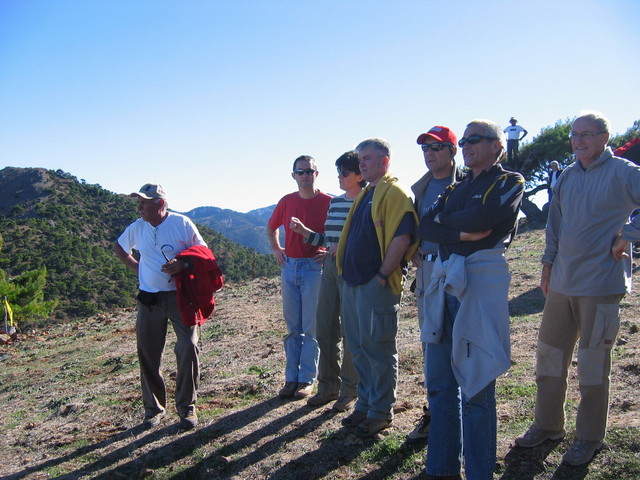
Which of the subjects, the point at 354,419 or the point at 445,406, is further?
the point at 354,419

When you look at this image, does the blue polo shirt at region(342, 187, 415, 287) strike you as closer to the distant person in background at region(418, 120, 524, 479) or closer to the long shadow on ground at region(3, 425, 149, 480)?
the distant person in background at region(418, 120, 524, 479)

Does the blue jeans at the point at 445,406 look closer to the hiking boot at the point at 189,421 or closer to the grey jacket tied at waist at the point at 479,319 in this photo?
the grey jacket tied at waist at the point at 479,319

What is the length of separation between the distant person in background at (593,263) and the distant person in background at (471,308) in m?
0.52

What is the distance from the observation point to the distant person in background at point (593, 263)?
117 inches

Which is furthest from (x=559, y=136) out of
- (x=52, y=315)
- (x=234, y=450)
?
(x=234, y=450)

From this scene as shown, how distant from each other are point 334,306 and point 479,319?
6.12ft

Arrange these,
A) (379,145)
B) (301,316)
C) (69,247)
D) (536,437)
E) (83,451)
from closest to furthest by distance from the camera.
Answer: (536,437), (379,145), (83,451), (301,316), (69,247)

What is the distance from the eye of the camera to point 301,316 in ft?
15.7

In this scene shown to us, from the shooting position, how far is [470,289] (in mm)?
2705

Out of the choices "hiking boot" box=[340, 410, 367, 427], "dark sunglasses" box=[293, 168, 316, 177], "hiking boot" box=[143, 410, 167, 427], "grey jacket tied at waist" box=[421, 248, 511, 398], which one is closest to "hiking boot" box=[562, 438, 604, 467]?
"grey jacket tied at waist" box=[421, 248, 511, 398]

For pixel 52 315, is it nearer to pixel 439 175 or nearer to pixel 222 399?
pixel 222 399

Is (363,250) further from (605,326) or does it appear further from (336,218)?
(605,326)

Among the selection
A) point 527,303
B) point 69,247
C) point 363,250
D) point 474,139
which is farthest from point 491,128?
point 69,247

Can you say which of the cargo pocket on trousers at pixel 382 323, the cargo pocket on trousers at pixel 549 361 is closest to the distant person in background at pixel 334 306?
the cargo pocket on trousers at pixel 382 323
